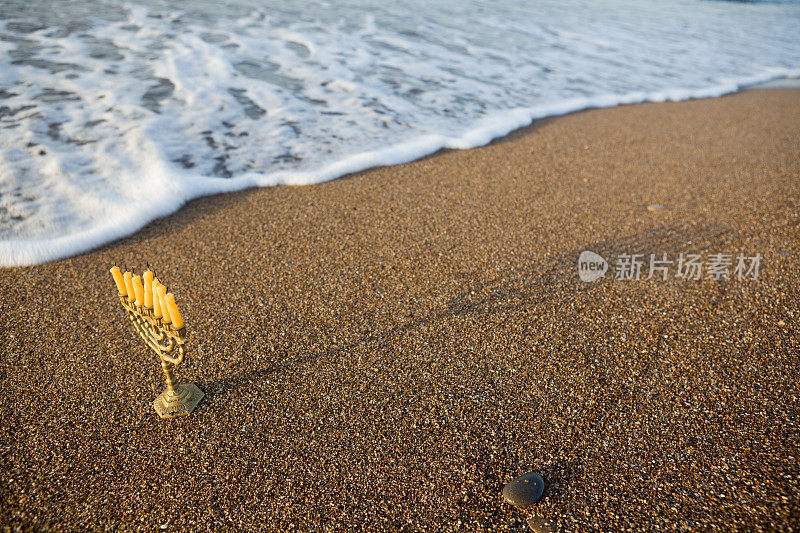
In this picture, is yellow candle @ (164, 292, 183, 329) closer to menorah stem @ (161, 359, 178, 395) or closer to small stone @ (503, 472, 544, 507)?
menorah stem @ (161, 359, 178, 395)

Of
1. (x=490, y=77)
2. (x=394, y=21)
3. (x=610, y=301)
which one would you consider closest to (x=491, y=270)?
(x=610, y=301)

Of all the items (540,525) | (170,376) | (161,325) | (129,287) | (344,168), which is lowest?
(540,525)

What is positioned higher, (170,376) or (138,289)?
(138,289)

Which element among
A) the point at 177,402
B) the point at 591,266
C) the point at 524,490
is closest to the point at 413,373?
the point at 524,490

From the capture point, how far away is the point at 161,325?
6.52 feet

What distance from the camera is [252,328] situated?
9.15 feet

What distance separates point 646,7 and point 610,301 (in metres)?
22.1

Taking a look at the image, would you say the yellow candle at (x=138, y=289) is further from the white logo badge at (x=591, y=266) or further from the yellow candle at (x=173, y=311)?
the white logo badge at (x=591, y=266)

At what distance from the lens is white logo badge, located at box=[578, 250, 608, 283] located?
3.36 metres

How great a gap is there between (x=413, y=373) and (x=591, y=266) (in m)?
1.83

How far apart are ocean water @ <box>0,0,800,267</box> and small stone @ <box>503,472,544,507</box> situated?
3614 mm

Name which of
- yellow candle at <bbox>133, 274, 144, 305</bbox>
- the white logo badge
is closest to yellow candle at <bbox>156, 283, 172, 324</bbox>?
yellow candle at <bbox>133, 274, 144, 305</bbox>

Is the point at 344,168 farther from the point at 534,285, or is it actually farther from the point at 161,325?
the point at 161,325

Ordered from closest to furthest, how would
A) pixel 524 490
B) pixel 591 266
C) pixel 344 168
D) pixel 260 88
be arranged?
pixel 524 490 < pixel 591 266 < pixel 344 168 < pixel 260 88
